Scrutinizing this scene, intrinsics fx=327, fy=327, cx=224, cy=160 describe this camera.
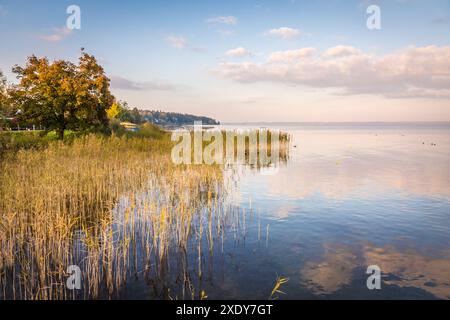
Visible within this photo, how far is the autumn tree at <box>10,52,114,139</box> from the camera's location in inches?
1287

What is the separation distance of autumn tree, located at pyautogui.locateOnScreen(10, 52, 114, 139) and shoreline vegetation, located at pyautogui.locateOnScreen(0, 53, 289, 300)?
4.0 inches

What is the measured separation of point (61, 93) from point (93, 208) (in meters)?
23.0

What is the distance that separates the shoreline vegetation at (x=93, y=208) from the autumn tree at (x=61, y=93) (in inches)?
4.0

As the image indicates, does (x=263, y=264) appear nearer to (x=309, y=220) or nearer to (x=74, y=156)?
(x=309, y=220)

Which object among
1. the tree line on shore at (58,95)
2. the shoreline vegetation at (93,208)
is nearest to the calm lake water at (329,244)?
the shoreline vegetation at (93,208)

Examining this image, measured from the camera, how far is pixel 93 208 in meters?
14.2

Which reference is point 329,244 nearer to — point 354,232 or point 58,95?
point 354,232

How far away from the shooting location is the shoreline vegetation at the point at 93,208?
26.9 feet

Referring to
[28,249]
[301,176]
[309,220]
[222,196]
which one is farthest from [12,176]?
[301,176]

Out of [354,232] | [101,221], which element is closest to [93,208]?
[101,221]

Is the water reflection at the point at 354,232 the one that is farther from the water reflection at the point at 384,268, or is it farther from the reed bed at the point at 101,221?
the reed bed at the point at 101,221

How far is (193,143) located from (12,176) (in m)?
21.8

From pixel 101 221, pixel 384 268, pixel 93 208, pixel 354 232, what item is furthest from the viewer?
pixel 93 208

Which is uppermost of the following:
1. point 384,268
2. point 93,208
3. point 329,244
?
point 93,208
